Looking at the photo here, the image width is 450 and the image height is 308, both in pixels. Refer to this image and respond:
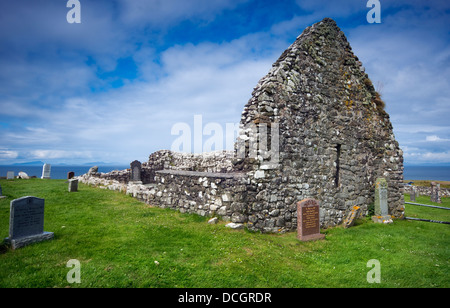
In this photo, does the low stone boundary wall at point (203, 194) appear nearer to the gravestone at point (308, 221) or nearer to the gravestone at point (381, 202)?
the gravestone at point (308, 221)

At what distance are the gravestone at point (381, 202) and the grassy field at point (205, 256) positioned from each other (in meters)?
1.78

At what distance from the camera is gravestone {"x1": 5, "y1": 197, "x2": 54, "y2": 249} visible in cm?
599

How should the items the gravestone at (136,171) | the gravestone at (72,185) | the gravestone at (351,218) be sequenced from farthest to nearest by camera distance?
1. the gravestone at (136,171)
2. the gravestone at (72,185)
3. the gravestone at (351,218)

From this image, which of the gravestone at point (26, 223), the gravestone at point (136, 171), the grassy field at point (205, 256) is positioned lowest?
the grassy field at point (205, 256)

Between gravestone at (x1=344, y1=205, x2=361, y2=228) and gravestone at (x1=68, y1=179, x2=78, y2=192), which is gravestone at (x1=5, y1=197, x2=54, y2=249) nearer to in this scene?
gravestone at (x1=68, y1=179, x2=78, y2=192)

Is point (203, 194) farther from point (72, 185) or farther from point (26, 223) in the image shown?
point (72, 185)

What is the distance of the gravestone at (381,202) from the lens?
11.1m

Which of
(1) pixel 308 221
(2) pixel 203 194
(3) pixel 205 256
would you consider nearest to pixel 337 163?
(1) pixel 308 221

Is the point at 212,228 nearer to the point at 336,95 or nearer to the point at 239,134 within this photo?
the point at 239,134

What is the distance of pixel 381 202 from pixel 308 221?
592 cm

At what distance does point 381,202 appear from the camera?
11367 millimetres

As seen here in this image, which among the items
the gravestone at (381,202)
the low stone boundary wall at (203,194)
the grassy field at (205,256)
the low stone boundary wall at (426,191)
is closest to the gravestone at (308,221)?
the grassy field at (205,256)
